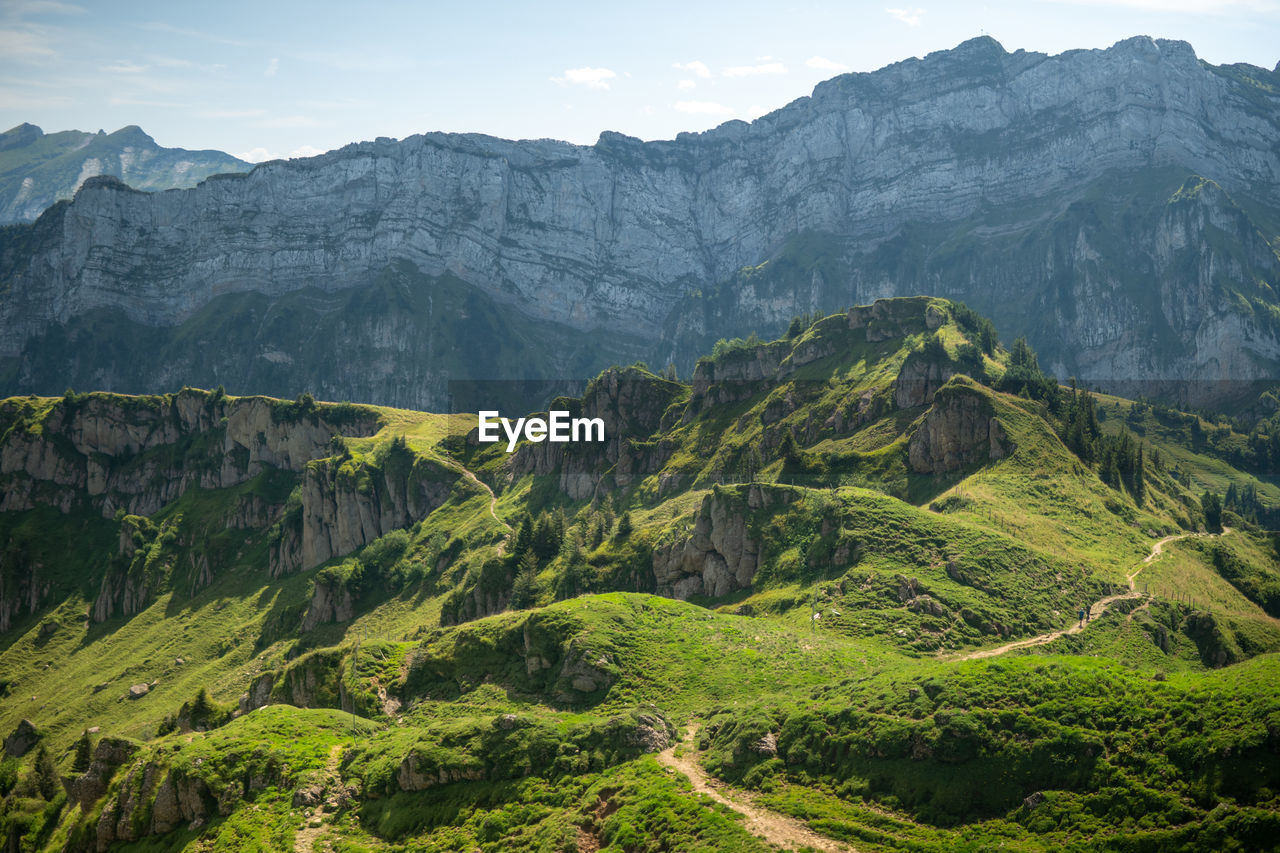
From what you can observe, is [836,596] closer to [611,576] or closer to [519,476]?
[611,576]

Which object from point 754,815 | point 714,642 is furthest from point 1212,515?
point 754,815

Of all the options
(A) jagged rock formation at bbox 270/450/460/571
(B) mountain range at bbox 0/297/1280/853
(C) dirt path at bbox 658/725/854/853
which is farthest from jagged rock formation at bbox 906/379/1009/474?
(A) jagged rock formation at bbox 270/450/460/571

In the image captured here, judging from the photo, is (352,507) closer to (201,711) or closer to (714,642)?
(201,711)

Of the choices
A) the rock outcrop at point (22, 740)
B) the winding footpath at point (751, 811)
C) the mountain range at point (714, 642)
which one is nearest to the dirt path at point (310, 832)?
the mountain range at point (714, 642)

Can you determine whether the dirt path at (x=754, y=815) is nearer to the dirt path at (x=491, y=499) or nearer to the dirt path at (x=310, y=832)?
the dirt path at (x=310, y=832)

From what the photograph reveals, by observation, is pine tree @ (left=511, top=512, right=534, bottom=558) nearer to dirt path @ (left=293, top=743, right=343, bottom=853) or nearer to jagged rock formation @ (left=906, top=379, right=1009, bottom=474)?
jagged rock formation @ (left=906, top=379, right=1009, bottom=474)

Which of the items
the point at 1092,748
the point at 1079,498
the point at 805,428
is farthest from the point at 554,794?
the point at 805,428

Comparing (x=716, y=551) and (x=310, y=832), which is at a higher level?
(x=716, y=551)
